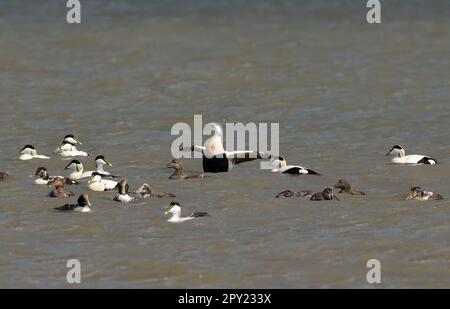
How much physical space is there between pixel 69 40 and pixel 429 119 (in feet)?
41.4

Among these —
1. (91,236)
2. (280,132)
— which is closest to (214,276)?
(91,236)

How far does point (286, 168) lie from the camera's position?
822 inches

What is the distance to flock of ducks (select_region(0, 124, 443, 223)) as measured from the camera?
18734 millimetres

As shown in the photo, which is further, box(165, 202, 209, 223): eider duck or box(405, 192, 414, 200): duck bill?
box(405, 192, 414, 200): duck bill

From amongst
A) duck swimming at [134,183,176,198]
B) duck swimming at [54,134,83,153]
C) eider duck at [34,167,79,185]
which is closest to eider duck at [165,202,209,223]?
duck swimming at [134,183,176,198]

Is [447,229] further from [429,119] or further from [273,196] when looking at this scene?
[429,119]

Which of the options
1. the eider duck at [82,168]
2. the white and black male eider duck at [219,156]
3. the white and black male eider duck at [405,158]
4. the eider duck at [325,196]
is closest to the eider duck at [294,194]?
the eider duck at [325,196]

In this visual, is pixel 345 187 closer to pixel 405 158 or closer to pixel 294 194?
pixel 294 194

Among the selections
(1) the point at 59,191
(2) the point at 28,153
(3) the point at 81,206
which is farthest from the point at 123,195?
(2) the point at 28,153

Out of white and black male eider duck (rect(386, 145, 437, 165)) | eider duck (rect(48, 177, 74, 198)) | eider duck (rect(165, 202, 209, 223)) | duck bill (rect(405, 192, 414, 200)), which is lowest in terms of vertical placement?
Result: eider duck (rect(165, 202, 209, 223))

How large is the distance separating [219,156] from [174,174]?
819 mm

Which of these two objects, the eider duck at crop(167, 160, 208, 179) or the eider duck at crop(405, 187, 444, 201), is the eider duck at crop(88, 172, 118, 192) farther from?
the eider duck at crop(405, 187, 444, 201)

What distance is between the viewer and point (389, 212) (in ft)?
59.4

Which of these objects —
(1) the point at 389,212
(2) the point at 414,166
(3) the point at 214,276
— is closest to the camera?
(3) the point at 214,276
